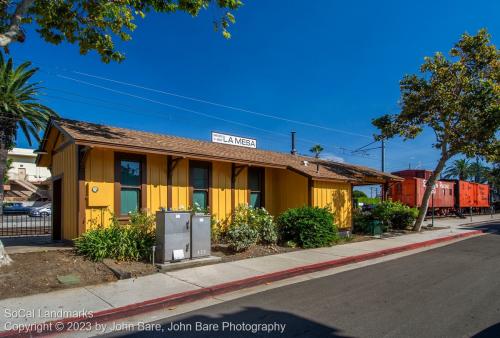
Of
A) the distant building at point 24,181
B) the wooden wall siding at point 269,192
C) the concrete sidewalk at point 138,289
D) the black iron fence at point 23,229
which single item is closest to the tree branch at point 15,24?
the concrete sidewalk at point 138,289

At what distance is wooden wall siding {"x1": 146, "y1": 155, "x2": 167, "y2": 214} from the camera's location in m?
11.5

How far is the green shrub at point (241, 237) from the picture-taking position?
11.2m

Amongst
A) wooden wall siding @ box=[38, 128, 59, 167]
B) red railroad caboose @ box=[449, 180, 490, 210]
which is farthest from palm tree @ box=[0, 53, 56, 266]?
red railroad caboose @ box=[449, 180, 490, 210]

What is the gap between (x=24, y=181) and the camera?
63.4 meters

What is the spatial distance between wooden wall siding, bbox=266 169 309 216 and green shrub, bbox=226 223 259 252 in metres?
3.88

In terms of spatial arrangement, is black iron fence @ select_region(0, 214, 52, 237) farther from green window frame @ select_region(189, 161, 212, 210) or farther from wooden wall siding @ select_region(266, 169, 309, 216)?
wooden wall siding @ select_region(266, 169, 309, 216)

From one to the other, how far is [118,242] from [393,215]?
1469 centimetres

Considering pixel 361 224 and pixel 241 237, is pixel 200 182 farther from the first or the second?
pixel 361 224

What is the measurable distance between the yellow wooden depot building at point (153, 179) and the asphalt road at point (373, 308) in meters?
4.81

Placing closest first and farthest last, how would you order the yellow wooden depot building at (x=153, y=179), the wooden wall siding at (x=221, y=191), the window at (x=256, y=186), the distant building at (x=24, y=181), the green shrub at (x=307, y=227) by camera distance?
the yellow wooden depot building at (x=153, y=179) < the green shrub at (x=307, y=227) < the wooden wall siding at (x=221, y=191) < the window at (x=256, y=186) < the distant building at (x=24, y=181)

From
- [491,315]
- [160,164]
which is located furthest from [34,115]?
[491,315]

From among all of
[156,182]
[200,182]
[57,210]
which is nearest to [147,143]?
[156,182]

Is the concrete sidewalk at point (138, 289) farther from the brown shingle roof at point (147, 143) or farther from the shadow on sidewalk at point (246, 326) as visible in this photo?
the brown shingle roof at point (147, 143)

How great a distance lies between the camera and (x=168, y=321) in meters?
5.91
